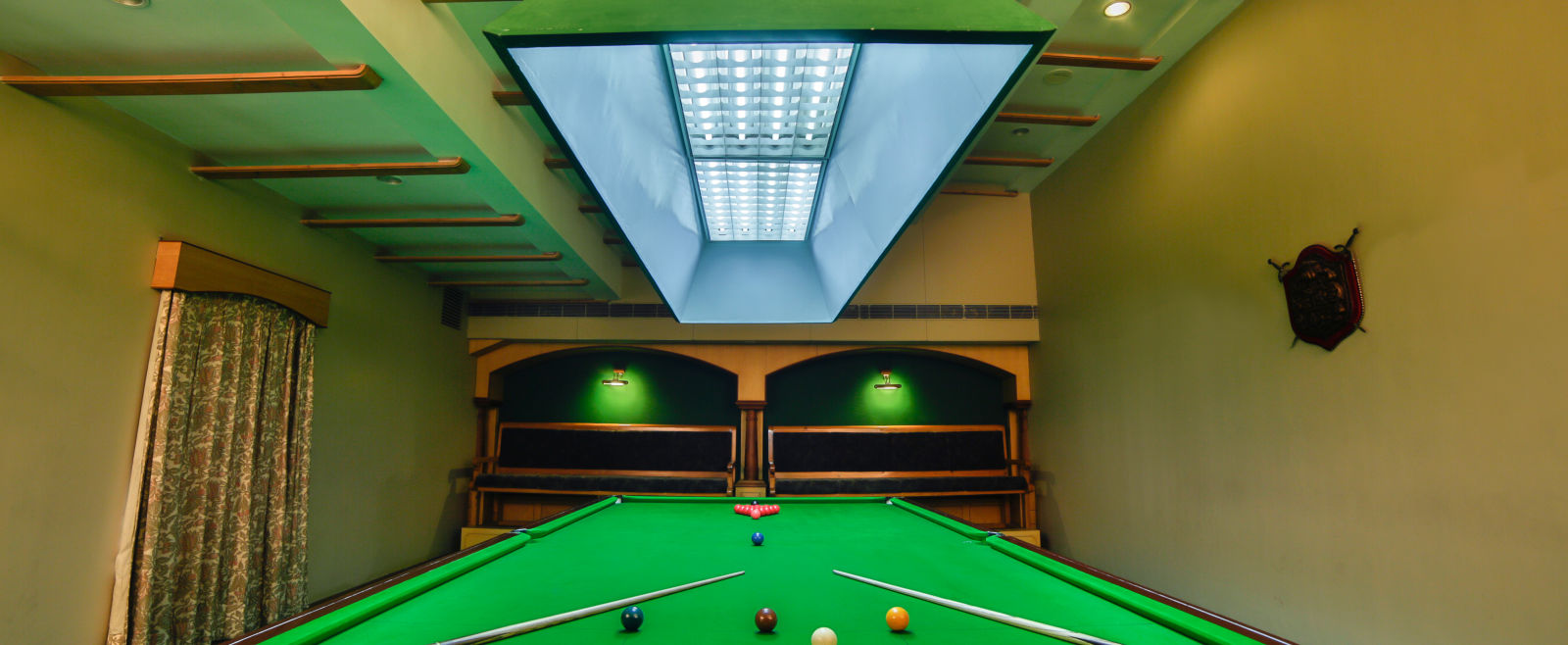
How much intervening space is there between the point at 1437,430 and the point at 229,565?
5715 millimetres

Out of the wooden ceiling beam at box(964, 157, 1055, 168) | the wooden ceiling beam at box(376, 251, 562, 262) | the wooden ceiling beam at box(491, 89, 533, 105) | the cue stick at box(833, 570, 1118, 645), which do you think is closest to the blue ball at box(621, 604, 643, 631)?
the cue stick at box(833, 570, 1118, 645)

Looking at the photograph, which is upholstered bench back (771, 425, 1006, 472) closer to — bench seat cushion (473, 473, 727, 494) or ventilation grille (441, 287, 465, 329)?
bench seat cushion (473, 473, 727, 494)

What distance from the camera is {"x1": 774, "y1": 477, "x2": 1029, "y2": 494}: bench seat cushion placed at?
19.5 feet

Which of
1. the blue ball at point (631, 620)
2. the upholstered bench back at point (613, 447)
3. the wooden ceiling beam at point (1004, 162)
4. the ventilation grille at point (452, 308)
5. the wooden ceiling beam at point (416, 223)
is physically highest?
the wooden ceiling beam at point (1004, 162)

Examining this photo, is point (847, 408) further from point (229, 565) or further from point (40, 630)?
point (40, 630)

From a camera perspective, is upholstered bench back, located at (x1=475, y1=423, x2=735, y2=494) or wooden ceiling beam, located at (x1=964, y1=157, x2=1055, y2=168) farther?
upholstered bench back, located at (x1=475, y1=423, x2=735, y2=494)

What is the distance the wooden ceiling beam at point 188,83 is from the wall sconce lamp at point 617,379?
4.50 meters

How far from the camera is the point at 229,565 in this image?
11.5 ft

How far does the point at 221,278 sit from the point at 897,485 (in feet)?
16.7

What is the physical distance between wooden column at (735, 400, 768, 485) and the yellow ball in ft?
16.0

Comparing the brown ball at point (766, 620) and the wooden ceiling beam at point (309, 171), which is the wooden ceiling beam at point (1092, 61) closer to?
the brown ball at point (766, 620)

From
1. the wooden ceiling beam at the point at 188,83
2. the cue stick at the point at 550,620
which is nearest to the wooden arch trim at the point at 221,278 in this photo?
the wooden ceiling beam at the point at 188,83

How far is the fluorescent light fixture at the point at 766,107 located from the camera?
46.9 inches

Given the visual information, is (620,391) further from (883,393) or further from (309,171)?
(309,171)
